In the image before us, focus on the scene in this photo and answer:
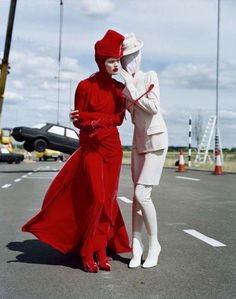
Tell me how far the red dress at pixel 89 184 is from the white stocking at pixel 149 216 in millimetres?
236

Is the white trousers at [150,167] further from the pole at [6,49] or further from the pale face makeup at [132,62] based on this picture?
the pole at [6,49]

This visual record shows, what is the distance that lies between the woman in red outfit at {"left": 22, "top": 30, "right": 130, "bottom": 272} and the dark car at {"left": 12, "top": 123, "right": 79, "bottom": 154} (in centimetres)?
1810

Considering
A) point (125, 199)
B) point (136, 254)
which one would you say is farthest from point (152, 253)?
point (125, 199)

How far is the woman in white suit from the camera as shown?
16.0ft

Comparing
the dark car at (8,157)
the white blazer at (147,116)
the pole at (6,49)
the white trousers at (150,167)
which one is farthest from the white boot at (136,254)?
the dark car at (8,157)

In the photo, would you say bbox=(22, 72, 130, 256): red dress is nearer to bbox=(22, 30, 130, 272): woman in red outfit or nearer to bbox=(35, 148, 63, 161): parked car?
bbox=(22, 30, 130, 272): woman in red outfit

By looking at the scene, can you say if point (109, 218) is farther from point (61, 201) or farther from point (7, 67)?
point (7, 67)

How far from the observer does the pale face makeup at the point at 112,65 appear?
4.95 m

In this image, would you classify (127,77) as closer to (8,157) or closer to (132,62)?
(132,62)

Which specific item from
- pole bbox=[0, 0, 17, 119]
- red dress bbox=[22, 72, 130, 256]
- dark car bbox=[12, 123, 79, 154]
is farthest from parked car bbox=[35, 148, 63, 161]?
red dress bbox=[22, 72, 130, 256]

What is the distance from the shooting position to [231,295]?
4.22 metres

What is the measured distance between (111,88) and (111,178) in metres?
0.79

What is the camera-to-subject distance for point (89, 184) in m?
4.96

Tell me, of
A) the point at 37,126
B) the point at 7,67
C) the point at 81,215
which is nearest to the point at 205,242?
the point at 81,215
